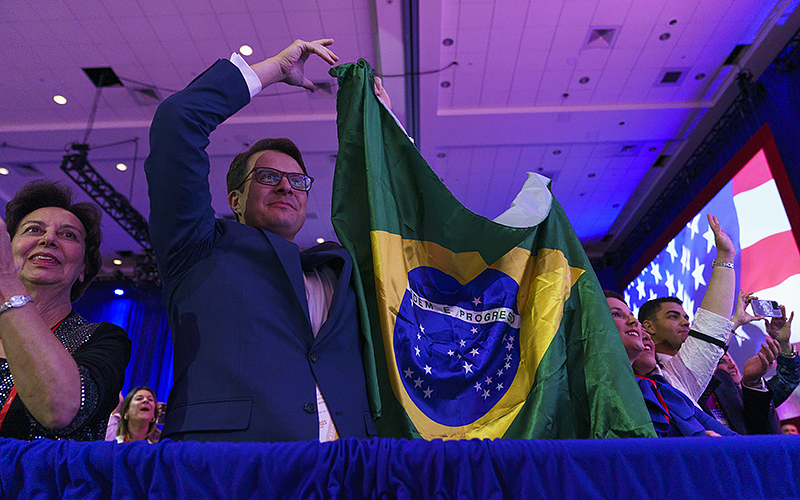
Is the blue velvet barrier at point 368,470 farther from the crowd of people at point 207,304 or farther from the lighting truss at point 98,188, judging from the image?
the lighting truss at point 98,188

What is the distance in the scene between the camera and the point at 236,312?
3.32 ft

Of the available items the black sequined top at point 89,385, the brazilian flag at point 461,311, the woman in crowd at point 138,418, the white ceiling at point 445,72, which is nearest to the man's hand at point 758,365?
the brazilian flag at point 461,311

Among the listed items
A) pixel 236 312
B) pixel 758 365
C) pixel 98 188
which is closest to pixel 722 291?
pixel 758 365

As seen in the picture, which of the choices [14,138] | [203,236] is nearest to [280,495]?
[203,236]

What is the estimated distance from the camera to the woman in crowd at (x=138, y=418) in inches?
155

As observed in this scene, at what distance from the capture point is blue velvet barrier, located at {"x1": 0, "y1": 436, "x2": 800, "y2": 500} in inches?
25.3

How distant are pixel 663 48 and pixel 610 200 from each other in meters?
3.54

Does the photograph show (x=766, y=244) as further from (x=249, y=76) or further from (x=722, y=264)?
(x=249, y=76)

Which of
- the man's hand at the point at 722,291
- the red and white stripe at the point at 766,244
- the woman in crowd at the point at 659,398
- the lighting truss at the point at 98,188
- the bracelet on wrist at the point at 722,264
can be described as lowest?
the woman in crowd at the point at 659,398

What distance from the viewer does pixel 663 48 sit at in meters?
5.69

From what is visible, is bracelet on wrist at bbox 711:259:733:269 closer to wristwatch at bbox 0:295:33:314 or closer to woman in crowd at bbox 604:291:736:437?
woman in crowd at bbox 604:291:736:437

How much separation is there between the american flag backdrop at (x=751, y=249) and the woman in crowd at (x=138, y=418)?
5371 millimetres

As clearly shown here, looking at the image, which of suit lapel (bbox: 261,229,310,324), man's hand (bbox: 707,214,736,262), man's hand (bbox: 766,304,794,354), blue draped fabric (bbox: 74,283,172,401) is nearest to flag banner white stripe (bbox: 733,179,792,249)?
man's hand (bbox: 766,304,794,354)

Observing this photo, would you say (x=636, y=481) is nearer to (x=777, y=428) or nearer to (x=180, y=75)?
(x=777, y=428)
